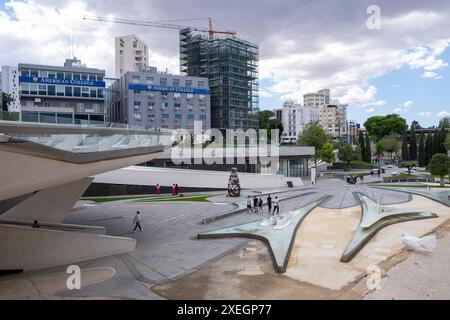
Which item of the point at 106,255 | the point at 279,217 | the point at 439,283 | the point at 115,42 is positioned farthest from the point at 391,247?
the point at 115,42

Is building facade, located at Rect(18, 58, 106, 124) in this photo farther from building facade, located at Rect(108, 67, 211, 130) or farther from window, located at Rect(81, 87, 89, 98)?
building facade, located at Rect(108, 67, 211, 130)

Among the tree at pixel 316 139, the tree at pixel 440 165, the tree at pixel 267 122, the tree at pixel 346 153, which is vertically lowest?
the tree at pixel 440 165

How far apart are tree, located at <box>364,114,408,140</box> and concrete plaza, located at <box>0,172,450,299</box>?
117131mm

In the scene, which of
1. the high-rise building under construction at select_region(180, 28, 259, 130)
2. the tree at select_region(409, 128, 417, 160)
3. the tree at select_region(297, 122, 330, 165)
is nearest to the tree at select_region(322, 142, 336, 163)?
the tree at select_region(297, 122, 330, 165)

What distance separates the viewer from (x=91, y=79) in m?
68.0

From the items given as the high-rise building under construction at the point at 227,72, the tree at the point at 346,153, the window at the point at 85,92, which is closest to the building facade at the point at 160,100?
the high-rise building under construction at the point at 227,72

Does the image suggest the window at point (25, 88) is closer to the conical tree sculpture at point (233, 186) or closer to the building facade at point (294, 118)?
the conical tree sculpture at point (233, 186)

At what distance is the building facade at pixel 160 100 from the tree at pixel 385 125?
76.8 meters

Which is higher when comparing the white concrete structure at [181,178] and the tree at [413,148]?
the tree at [413,148]

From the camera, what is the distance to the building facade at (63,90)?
6297 cm

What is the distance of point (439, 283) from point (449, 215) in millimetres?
13744

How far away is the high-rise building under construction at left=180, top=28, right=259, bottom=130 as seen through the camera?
90.9 metres
